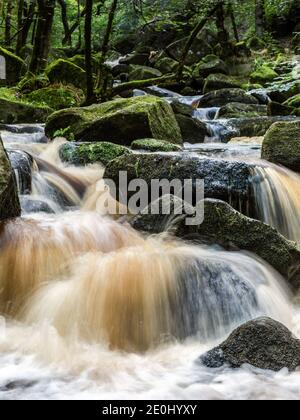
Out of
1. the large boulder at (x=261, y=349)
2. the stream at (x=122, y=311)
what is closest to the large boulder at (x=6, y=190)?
the stream at (x=122, y=311)

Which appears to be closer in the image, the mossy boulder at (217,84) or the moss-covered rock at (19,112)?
the moss-covered rock at (19,112)

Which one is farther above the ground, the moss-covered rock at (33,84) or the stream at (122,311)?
the moss-covered rock at (33,84)

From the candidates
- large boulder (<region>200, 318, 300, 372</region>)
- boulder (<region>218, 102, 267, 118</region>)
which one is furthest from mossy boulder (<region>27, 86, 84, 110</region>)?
large boulder (<region>200, 318, 300, 372</region>)

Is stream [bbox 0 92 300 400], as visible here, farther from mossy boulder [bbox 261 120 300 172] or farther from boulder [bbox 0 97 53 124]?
boulder [bbox 0 97 53 124]

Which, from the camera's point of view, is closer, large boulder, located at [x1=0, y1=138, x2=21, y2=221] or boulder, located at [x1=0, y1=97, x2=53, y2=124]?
large boulder, located at [x1=0, y1=138, x2=21, y2=221]

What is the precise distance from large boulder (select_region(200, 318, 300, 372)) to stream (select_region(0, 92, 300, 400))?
0.06m

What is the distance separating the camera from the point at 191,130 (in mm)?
10672

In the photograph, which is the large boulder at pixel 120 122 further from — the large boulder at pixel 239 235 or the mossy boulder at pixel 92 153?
the large boulder at pixel 239 235

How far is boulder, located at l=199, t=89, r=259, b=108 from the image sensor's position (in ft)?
49.5

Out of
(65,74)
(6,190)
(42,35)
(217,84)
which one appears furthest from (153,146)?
(217,84)

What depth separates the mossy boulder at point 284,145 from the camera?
681cm

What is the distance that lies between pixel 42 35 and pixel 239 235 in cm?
1212

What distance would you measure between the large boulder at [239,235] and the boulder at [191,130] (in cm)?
611
